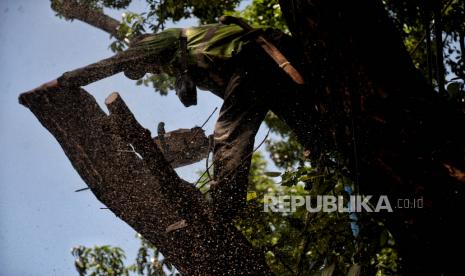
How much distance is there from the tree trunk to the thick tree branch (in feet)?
15.2

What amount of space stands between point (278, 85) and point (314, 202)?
78 cm

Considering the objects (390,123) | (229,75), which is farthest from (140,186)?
(390,123)

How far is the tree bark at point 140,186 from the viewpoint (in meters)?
2.78

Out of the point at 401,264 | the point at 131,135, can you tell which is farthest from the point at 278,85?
the point at 401,264

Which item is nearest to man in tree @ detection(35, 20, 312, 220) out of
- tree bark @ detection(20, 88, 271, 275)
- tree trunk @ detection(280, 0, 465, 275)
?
tree bark @ detection(20, 88, 271, 275)

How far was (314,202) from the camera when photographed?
296cm

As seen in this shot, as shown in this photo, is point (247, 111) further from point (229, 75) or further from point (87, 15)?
point (87, 15)

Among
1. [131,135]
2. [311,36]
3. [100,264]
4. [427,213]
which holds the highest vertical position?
[311,36]

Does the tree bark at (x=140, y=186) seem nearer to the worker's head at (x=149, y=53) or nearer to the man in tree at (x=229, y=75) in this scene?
the man in tree at (x=229, y=75)

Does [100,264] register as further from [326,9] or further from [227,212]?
[326,9]

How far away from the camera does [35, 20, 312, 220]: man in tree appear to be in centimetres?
321

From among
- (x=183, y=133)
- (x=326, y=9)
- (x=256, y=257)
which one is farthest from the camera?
(x=183, y=133)

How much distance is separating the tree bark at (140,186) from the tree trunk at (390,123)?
76 cm

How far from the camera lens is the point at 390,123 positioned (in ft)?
7.41
